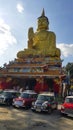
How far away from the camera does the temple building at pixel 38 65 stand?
32.6 metres

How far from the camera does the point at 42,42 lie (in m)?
40.5

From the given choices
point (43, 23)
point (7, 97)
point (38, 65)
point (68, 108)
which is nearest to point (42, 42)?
point (43, 23)

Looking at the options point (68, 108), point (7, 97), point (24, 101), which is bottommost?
point (68, 108)

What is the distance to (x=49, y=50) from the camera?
38.6 m

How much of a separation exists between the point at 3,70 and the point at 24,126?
76.1 ft

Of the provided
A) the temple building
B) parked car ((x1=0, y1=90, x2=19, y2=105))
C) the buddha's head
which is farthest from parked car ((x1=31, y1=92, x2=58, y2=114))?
the buddha's head

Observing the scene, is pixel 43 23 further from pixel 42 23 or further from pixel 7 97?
pixel 7 97

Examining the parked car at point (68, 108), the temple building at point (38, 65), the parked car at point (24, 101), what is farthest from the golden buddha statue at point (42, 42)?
the parked car at point (68, 108)

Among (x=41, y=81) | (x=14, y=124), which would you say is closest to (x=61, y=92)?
(x=41, y=81)

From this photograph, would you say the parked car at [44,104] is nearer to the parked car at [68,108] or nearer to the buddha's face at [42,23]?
the parked car at [68,108]

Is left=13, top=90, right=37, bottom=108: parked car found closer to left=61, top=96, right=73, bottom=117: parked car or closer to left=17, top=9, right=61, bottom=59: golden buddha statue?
left=61, top=96, right=73, bottom=117: parked car

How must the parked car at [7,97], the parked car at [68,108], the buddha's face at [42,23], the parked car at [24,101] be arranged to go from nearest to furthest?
1. the parked car at [68,108]
2. the parked car at [24,101]
3. the parked car at [7,97]
4. the buddha's face at [42,23]

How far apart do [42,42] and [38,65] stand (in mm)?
7237

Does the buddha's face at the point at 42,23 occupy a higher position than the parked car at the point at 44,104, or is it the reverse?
the buddha's face at the point at 42,23
